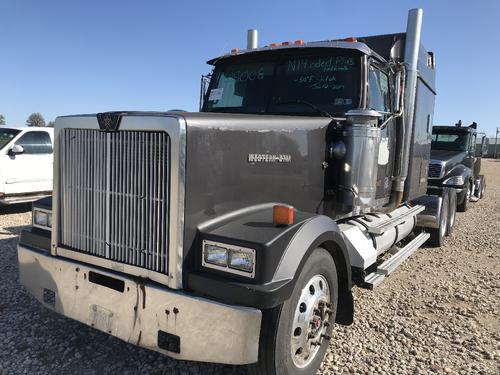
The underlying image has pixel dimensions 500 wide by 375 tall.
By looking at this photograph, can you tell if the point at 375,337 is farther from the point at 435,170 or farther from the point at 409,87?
the point at 435,170

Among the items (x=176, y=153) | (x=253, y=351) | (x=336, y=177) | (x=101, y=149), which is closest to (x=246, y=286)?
(x=253, y=351)

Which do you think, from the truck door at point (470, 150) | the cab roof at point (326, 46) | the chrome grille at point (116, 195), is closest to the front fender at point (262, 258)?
the chrome grille at point (116, 195)

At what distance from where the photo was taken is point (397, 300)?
4.59 meters

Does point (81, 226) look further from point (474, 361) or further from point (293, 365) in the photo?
point (474, 361)

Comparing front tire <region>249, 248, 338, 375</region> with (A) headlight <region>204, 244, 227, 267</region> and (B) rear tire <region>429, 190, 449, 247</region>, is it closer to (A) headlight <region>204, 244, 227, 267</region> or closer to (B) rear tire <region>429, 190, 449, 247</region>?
(A) headlight <region>204, 244, 227, 267</region>

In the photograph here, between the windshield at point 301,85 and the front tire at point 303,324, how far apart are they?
5.07ft

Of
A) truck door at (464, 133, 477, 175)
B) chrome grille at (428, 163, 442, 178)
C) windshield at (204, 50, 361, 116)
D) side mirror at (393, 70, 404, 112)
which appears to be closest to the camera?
windshield at (204, 50, 361, 116)

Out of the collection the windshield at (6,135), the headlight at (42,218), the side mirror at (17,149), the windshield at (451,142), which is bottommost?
the headlight at (42,218)

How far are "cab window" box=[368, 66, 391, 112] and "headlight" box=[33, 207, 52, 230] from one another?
115 inches

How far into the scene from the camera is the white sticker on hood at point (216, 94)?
4.55 metres

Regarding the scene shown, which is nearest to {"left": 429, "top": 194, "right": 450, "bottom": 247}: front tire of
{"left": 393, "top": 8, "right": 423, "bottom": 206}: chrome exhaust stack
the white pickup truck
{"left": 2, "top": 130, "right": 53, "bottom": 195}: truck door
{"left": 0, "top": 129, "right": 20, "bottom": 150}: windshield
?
{"left": 393, "top": 8, "right": 423, "bottom": 206}: chrome exhaust stack

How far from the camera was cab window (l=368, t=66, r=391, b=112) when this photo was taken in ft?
Answer: 13.1

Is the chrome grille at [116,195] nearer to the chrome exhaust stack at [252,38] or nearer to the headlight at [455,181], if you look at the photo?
the chrome exhaust stack at [252,38]

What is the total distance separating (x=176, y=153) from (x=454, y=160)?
9917 mm
